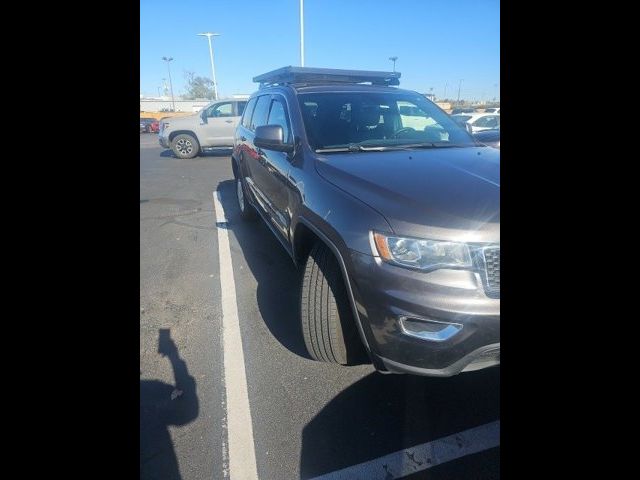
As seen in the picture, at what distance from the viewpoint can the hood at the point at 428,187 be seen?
163 centimetres

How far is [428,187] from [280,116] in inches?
80.9

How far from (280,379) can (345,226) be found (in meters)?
1.10

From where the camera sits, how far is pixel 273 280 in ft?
12.0

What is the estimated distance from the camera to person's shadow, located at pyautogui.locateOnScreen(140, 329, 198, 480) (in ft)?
5.77

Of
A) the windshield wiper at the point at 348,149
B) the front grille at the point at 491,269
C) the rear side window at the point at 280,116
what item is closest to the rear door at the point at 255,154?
the rear side window at the point at 280,116

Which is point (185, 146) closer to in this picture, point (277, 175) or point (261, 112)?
point (261, 112)

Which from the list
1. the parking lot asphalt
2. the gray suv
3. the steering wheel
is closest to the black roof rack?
the gray suv

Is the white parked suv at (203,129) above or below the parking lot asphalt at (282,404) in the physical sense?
above

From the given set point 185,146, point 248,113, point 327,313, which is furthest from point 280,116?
point 185,146

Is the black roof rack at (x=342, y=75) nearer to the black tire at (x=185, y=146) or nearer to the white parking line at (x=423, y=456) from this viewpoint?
the white parking line at (x=423, y=456)

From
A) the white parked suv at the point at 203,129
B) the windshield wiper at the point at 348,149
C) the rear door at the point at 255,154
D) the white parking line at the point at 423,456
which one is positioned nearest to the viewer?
the white parking line at the point at 423,456
